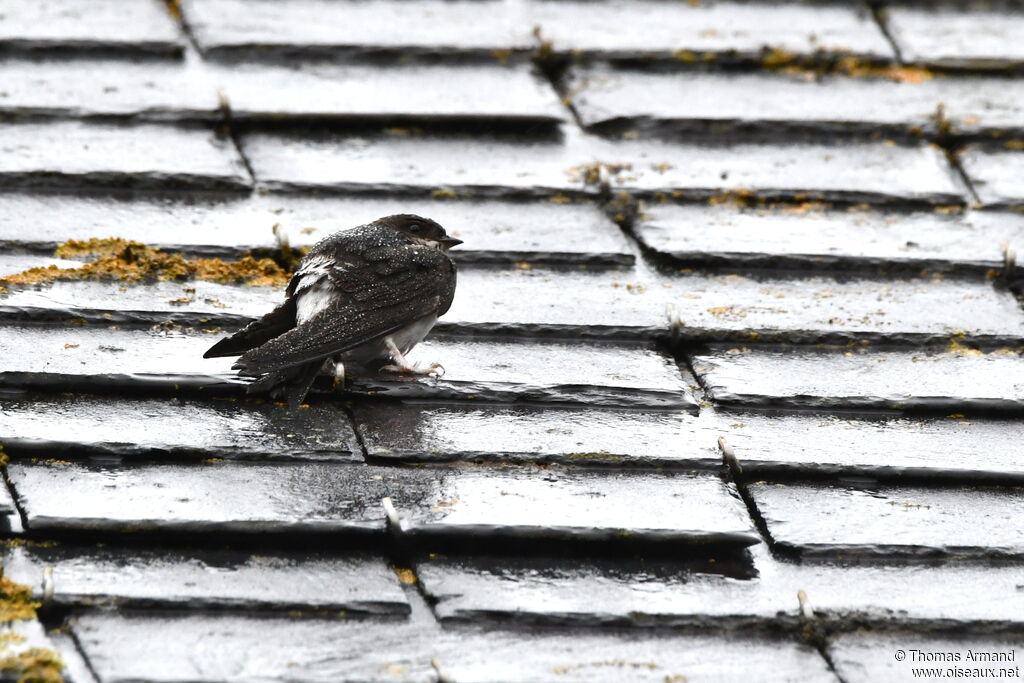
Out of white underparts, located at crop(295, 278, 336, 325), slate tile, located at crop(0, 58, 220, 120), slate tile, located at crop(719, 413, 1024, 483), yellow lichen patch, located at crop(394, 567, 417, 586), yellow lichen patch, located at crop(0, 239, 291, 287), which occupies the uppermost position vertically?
slate tile, located at crop(0, 58, 220, 120)

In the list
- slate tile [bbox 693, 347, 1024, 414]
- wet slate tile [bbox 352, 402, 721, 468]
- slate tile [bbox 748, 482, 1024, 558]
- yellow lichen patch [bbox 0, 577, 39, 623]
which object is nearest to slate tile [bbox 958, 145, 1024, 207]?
Result: slate tile [bbox 693, 347, 1024, 414]

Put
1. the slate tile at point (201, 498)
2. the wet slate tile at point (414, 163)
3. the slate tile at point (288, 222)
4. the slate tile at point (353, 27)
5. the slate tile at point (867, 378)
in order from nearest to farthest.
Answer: the slate tile at point (201, 498) → the slate tile at point (867, 378) → the slate tile at point (288, 222) → the wet slate tile at point (414, 163) → the slate tile at point (353, 27)

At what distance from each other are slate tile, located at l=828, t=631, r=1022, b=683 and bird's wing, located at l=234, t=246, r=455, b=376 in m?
1.26

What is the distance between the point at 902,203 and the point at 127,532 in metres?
2.26

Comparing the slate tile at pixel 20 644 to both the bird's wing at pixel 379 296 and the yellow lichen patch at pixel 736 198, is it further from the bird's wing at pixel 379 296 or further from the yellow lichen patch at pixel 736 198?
the yellow lichen patch at pixel 736 198

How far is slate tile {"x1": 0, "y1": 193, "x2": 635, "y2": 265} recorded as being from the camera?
3.38 meters

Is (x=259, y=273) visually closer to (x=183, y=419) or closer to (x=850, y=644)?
(x=183, y=419)

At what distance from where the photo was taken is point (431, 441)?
2.81m

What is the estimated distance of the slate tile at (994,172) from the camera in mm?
3846

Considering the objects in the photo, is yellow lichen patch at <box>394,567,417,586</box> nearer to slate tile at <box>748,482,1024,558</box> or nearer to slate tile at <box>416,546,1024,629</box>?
slate tile at <box>416,546,1024,629</box>

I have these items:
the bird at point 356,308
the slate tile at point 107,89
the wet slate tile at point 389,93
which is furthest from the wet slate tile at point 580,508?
the slate tile at point 107,89

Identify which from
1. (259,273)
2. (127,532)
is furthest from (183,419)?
(259,273)

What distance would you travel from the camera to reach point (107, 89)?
3.91 meters

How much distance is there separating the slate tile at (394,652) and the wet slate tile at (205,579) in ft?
0.12
